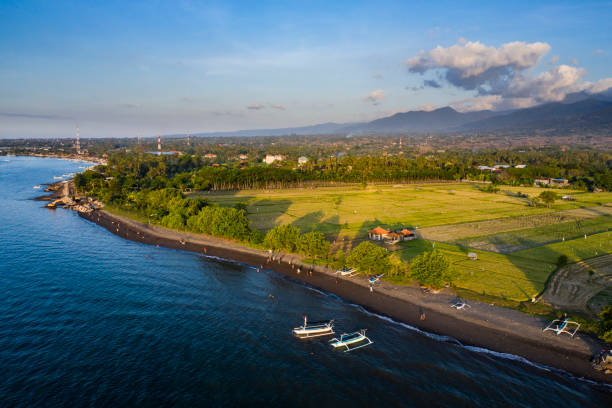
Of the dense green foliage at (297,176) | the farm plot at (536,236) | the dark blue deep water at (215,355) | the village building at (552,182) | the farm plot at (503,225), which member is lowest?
the dark blue deep water at (215,355)

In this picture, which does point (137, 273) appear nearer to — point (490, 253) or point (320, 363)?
point (320, 363)

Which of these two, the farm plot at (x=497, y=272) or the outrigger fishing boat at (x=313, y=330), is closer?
the outrigger fishing boat at (x=313, y=330)

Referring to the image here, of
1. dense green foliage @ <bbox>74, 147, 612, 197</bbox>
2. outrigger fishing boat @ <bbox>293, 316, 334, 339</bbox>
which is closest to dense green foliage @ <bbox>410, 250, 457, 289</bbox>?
outrigger fishing boat @ <bbox>293, 316, 334, 339</bbox>

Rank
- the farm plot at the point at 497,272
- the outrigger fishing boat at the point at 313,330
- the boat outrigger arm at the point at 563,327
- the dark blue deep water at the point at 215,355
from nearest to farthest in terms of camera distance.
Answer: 1. the dark blue deep water at the point at 215,355
2. the boat outrigger arm at the point at 563,327
3. the outrigger fishing boat at the point at 313,330
4. the farm plot at the point at 497,272

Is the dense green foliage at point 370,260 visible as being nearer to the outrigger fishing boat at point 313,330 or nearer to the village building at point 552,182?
the outrigger fishing boat at point 313,330

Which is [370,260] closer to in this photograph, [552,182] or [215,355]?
[215,355]

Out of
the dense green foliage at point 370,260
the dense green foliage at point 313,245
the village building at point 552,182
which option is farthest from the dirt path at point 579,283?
the village building at point 552,182
